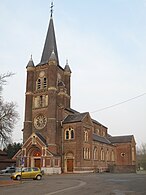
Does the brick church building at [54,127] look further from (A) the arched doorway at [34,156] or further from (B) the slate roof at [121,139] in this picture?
(B) the slate roof at [121,139]

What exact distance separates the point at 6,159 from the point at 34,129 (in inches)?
863

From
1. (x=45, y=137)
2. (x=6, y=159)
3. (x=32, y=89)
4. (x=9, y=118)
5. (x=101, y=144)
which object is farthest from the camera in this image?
(x=6, y=159)

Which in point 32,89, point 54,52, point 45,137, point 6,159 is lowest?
point 6,159

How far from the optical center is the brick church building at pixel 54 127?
5225 centimetres

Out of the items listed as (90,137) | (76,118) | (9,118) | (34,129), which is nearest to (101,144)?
(90,137)

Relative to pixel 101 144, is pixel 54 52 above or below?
above

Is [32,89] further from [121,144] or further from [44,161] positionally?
[121,144]

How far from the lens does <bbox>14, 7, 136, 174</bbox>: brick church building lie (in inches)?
2057

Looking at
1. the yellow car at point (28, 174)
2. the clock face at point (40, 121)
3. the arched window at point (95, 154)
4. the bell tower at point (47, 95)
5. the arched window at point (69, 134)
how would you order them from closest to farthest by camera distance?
the yellow car at point (28, 174) → the arched window at point (69, 134) → the bell tower at point (47, 95) → the clock face at point (40, 121) → the arched window at point (95, 154)

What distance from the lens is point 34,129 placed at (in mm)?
56562

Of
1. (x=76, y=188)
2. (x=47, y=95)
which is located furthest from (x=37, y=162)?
(x=76, y=188)

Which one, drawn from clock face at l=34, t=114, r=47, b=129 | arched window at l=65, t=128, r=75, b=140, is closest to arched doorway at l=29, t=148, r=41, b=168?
clock face at l=34, t=114, r=47, b=129

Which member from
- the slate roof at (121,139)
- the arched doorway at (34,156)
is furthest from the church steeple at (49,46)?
the slate roof at (121,139)

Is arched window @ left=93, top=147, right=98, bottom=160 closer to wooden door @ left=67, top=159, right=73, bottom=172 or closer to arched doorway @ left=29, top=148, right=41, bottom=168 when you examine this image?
wooden door @ left=67, top=159, right=73, bottom=172
